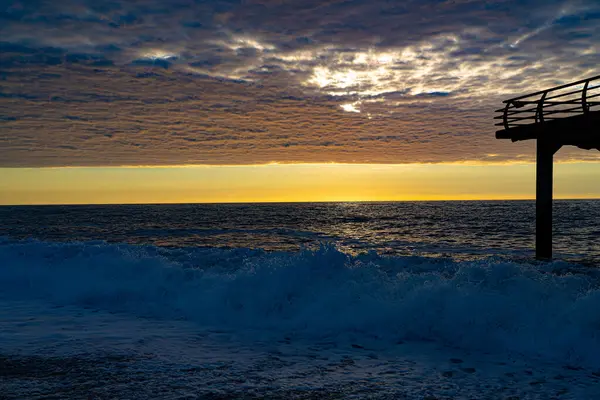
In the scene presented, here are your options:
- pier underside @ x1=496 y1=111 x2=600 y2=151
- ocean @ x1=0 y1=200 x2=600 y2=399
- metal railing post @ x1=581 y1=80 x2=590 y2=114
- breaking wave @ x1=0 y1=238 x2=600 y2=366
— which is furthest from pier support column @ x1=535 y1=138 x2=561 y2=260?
ocean @ x1=0 y1=200 x2=600 y2=399

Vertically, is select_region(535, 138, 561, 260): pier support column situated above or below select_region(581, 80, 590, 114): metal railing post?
below

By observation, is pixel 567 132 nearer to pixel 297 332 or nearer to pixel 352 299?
pixel 352 299

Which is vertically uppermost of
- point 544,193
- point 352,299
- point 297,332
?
point 544,193

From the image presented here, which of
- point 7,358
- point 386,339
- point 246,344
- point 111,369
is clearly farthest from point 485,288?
point 7,358

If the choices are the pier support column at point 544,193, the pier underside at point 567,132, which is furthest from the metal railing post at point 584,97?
the pier support column at point 544,193

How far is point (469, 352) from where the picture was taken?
725cm

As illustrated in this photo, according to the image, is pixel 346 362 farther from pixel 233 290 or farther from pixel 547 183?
pixel 547 183

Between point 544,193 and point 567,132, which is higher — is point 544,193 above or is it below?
below

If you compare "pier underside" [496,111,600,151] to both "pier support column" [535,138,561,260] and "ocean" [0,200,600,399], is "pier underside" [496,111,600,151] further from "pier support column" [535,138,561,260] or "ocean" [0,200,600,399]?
"ocean" [0,200,600,399]

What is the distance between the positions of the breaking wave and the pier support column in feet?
16.1

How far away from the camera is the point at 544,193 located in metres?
16.3

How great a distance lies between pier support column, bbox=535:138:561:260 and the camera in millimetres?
16231

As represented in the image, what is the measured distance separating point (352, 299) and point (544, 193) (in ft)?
34.9

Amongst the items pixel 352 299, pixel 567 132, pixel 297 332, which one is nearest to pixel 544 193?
pixel 567 132
